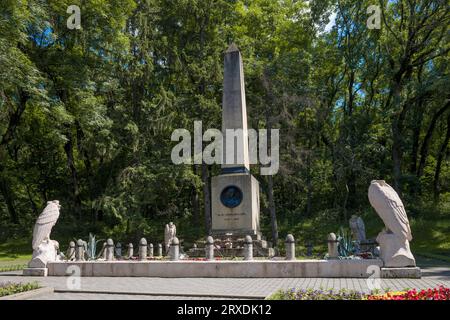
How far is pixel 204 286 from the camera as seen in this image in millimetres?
11148

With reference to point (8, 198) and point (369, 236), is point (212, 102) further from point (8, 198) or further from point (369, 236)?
point (8, 198)

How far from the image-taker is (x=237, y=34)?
105 ft

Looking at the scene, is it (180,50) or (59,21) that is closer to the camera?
(59,21)

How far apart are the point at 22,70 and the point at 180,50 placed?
36.3 feet

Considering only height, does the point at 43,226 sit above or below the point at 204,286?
above

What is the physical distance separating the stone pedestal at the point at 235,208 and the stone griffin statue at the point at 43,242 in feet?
21.6

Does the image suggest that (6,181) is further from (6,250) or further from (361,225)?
(361,225)

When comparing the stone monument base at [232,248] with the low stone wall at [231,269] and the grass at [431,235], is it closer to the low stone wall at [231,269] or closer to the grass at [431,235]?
the low stone wall at [231,269]

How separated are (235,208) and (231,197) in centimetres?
49

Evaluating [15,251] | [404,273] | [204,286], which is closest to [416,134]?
[404,273]

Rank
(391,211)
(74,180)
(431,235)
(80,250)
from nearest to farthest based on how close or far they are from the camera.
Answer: (391,211)
(80,250)
(431,235)
(74,180)

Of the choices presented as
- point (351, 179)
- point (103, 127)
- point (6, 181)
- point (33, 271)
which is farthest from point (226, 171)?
point (6, 181)

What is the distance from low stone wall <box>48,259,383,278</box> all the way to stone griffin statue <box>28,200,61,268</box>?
30.3 inches

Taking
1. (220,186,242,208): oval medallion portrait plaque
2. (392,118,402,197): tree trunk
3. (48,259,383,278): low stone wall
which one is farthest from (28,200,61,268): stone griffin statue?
(392,118,402,197): tree trunk
